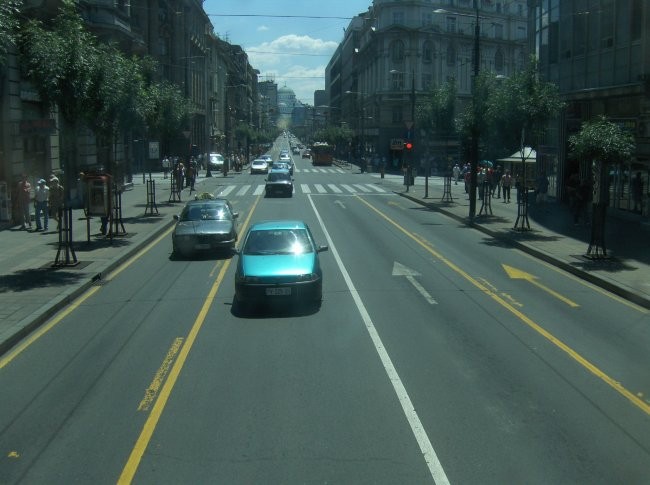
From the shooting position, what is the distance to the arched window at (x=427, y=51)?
88688 mm

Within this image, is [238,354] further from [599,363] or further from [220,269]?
[220,269]

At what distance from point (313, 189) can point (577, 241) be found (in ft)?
102

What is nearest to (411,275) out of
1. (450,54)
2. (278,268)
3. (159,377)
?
(278,268)

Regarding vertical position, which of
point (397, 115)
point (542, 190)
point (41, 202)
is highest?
point (397, 115)

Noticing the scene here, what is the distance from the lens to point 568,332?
12.1 m

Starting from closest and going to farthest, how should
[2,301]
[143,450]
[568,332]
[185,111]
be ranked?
[143,450] → [568,332] → [2,301] → [185,111]

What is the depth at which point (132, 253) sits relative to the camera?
21484 millimetres

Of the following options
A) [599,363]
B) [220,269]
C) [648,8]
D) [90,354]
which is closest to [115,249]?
[220,269]

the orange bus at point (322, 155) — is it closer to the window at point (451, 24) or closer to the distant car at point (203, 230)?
the window at point (451, 24)

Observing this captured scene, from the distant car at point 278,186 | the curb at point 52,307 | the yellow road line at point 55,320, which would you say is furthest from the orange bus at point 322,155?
the yellow road line at point 55,320

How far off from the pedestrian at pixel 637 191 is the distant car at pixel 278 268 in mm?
18085

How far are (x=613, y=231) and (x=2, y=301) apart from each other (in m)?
19.5

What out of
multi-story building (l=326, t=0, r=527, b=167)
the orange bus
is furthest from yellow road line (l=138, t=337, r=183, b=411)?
the orange bus

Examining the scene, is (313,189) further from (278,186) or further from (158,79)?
(158,79)
